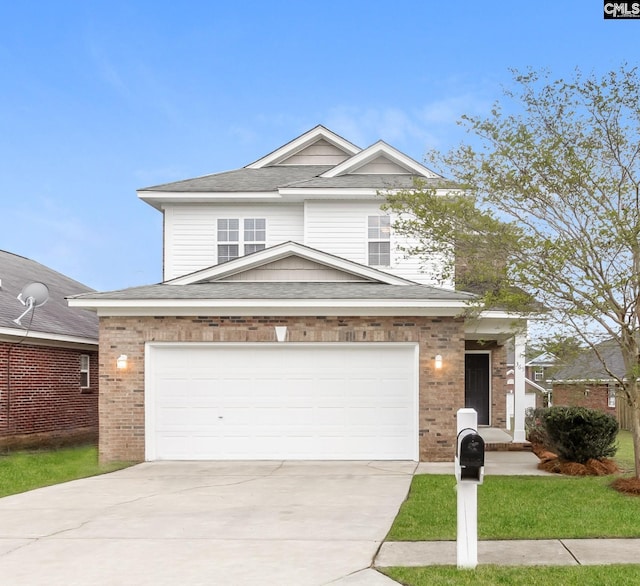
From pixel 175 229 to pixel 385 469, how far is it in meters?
9.54

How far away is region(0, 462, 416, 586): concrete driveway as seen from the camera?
21.8 feet

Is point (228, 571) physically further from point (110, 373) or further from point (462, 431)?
point (110, 373)

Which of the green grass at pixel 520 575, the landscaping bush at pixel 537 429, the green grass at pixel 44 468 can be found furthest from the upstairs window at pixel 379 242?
the green grass at pixel 520 575

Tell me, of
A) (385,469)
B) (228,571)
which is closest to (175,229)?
(385,469)

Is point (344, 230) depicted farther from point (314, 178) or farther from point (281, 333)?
point (281, 333)

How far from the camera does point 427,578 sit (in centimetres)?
629

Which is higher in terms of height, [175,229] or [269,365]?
[175,229]

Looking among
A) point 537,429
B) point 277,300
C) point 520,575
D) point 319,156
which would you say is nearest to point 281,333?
point 277,300

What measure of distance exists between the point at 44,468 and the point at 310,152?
483 inches

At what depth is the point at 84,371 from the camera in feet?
68.0

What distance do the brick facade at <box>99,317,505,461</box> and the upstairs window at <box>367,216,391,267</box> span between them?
4.45 meters

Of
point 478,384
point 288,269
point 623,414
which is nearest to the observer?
point 288,269

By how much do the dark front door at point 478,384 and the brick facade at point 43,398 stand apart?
11651 mm

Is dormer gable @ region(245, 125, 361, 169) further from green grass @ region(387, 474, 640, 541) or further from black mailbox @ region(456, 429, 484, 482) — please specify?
black mailbox @ region(456, 429, 484, 482)
